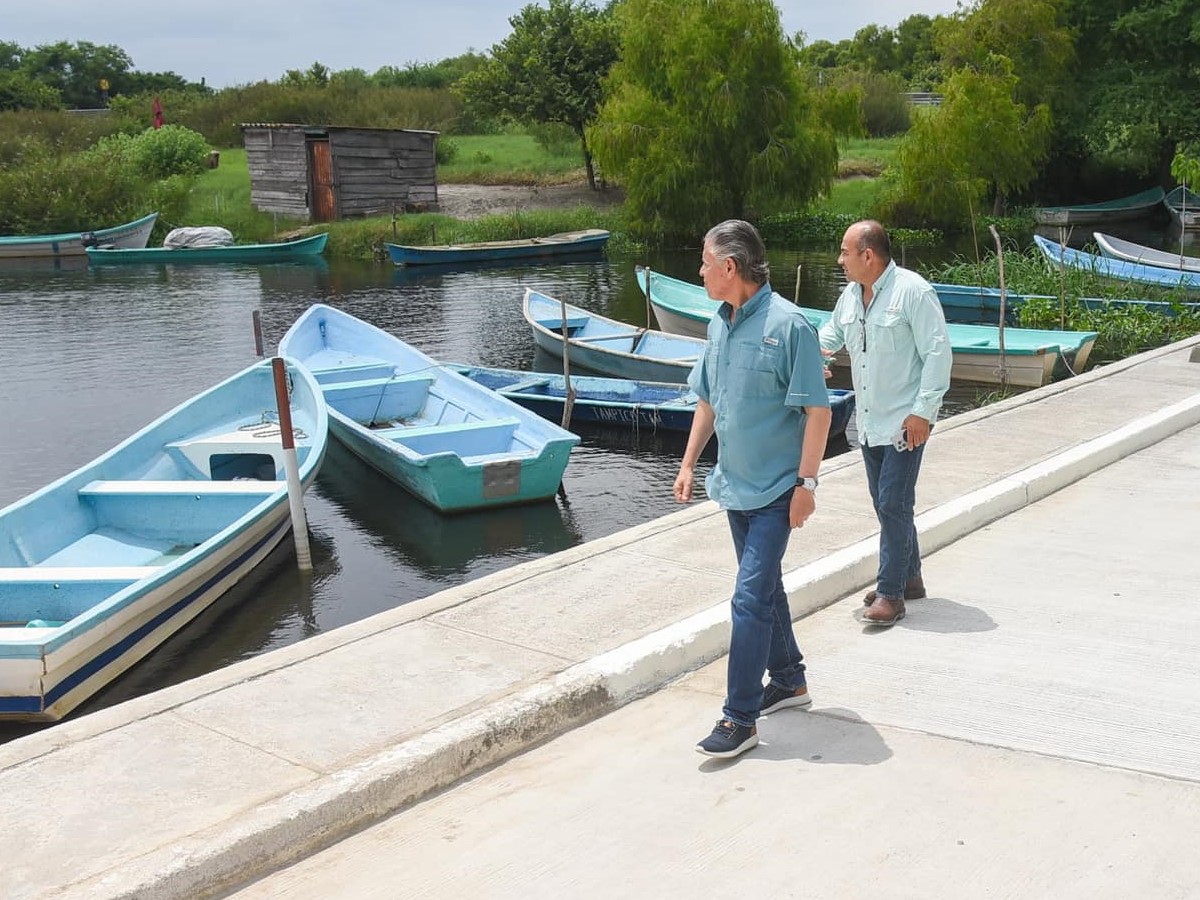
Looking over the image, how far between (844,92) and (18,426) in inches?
1257

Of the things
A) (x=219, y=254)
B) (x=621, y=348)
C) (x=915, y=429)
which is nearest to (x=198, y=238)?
(x=219, y=254)

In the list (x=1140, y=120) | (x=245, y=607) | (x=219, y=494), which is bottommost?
(x=245, y=607)

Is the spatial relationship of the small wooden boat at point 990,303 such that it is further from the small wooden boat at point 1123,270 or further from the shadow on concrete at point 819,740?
the shadow on concrete at point 819,740

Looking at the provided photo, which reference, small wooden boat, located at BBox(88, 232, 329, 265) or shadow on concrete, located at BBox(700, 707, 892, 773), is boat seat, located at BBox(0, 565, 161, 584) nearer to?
shadow on concrete, located at BBox(700, 707, 892, 773)

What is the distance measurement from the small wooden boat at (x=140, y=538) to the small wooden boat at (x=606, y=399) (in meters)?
3.42

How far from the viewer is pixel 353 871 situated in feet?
13.3

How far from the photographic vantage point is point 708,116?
38812 mm

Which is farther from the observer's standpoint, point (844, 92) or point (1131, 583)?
point (844, 92)

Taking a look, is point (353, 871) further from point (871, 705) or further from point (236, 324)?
point (236, 324)

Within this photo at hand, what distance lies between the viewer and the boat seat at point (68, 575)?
836 cm

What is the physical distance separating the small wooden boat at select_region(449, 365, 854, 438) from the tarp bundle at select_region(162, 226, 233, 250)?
26901 millimetres

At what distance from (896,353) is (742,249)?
152cm

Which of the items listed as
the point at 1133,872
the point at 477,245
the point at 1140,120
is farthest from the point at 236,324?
the point at 1140,120

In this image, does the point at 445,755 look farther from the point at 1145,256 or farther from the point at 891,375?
the point at 1145,256
